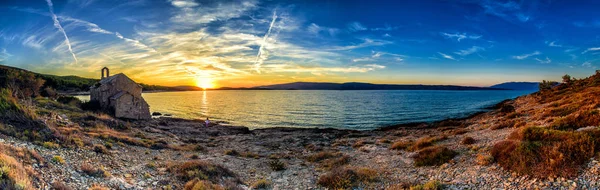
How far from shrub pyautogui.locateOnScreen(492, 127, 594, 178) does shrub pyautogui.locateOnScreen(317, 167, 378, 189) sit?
232 inches

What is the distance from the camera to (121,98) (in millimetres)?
38406

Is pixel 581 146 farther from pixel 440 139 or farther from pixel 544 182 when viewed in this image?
pixel 440 139

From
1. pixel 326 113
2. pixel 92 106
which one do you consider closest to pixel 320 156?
pixel 92 106

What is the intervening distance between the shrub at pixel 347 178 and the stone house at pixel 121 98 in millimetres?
36227

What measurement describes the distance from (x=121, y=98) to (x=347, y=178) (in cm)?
3760

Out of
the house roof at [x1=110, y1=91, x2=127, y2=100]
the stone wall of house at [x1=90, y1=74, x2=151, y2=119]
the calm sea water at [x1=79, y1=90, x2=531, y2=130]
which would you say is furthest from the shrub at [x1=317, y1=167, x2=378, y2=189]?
the stone wall of house at [x1=90, y1=74, x2=151, y2=119]

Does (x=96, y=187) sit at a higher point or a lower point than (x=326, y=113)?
higher

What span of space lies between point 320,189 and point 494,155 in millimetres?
8712

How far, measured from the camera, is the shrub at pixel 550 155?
10102 millimetres

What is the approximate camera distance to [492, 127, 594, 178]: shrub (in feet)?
33.1

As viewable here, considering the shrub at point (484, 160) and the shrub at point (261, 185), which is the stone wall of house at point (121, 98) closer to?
the shrub at point (261, 185)

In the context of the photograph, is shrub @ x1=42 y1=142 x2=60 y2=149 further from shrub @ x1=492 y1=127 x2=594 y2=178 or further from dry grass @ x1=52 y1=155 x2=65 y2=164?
shrub @ x1=492 y1=127 x2=594 y2=178

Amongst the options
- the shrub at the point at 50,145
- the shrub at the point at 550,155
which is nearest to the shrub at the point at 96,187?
the shrub at the point at 50,145

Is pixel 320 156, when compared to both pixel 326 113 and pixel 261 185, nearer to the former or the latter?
pixel 261 185
